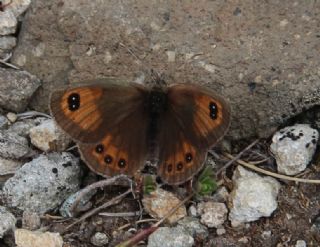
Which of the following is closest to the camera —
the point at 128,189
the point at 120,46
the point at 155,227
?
the point at 155,227

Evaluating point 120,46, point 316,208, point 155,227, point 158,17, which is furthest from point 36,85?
point 316,208

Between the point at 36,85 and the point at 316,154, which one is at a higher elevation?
the point at 36,85

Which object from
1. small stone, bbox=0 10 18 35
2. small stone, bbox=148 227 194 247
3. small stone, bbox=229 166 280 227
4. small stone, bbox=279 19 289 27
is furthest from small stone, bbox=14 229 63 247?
small stone, bbox=279 19 289 27

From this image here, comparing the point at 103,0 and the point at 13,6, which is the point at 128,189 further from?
the point at 13,6

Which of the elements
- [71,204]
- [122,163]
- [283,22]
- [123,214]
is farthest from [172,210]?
[283,22]

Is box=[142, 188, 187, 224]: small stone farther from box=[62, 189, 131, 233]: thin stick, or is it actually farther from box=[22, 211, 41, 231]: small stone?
box=[22, 211, 41, 231]: small stone

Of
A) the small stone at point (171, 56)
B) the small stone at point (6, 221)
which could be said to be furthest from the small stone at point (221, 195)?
the small stone at point (6, 221)
